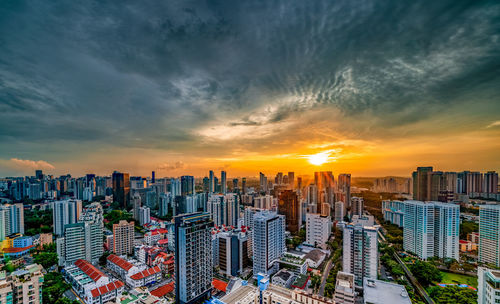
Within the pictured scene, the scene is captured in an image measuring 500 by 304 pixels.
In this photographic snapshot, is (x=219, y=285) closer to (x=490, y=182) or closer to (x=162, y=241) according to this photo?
(x=162, y=241)

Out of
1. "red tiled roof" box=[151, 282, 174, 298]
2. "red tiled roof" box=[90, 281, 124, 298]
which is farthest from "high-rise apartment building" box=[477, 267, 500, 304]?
"red tiled roof" box=[90, 281, 124, 298]

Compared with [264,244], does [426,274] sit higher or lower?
lower

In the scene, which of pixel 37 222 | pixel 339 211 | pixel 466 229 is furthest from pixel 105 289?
pixel 466 229

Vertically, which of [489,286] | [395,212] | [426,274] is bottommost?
[426,274]

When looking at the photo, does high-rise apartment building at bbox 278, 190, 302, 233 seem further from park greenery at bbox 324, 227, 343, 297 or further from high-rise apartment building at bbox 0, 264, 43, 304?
high-rise apartment building at bbox 0, 264, 43, 304

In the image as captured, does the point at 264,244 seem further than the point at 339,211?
No

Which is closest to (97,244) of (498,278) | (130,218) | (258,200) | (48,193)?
(130,218)

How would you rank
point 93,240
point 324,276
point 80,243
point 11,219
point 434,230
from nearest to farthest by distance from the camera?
point 324,276 < point 80,243 < point 93,240 < point 434,230 < point 11,219

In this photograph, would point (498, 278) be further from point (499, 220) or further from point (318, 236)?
point (318, 236)
